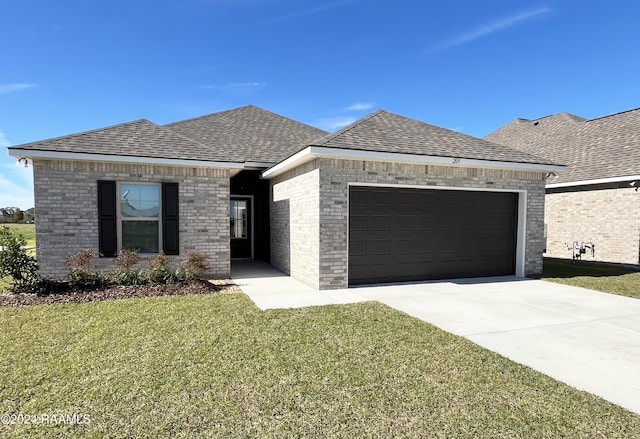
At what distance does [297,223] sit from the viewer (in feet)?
29.8

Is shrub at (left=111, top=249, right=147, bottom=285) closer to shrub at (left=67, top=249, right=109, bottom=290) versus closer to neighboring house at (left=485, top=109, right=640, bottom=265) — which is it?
shrub at (left=67, top=249, right=109, bottom=290)

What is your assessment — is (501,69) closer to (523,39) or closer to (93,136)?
(523,39)

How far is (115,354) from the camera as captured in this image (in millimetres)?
3951

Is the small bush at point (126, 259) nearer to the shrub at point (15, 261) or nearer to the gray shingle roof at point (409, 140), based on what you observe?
the shrub at point (15, 261)

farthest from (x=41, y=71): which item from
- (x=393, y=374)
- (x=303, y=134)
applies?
(x=393, y=374)

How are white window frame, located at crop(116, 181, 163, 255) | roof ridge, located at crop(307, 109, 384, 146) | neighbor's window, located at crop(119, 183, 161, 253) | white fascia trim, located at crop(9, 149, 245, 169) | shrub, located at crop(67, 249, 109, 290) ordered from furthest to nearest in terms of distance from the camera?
neighbor's window, located at crop(119, 183, 161, 253)
white window frame, located at crop(116, 181, 163, 255)
roof ridge, located at crop(307, 109, 384, 146)
white fascia trim, located at crop(9, 149, 245, 169)
shrub, located at crop(67, 249, 109, 290)

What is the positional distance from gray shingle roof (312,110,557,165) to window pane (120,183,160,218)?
4.39 metres

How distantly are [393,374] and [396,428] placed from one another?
91 centimetres

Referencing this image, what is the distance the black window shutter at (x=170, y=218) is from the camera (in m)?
8.48

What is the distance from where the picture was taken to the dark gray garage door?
8273 mm

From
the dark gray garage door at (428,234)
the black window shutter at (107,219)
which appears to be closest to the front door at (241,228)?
the black window shutter at (107,219)

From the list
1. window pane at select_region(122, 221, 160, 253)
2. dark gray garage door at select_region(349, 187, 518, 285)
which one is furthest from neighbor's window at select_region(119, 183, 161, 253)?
dark gray garage door at select_region(349, 187, 518, 285)

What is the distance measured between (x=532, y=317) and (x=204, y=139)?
1103cm

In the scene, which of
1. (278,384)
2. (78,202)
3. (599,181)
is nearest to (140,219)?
(78,202)
